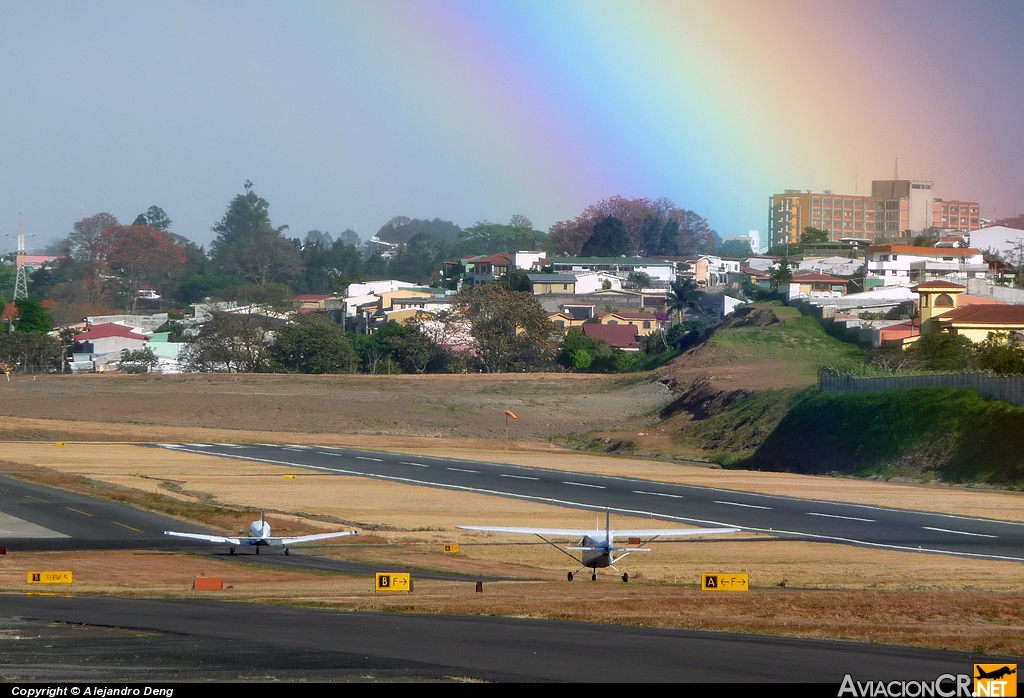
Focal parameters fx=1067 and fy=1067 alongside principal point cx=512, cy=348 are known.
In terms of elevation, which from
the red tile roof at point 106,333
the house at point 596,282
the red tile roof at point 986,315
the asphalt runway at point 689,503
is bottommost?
the asphalt runway at point 689,503

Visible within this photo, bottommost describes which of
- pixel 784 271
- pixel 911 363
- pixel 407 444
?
pixel 407 444

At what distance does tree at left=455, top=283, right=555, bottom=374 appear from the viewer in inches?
4444

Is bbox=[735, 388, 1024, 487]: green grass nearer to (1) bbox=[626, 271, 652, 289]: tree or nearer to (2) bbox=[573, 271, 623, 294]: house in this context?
(2) bbox=[573, 271, 623, 294]: house

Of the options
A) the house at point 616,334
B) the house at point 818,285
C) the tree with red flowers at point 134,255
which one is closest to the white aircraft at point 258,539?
the house at point 616,334

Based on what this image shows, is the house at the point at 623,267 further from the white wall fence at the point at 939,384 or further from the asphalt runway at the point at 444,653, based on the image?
the asphalt runway at the point at 444,653

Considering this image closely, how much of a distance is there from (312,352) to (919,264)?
7725 centimetres

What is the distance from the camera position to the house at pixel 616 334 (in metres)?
124

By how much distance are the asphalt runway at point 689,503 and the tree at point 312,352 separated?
1707 inches

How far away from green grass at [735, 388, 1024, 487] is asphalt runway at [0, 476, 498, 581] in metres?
32.9

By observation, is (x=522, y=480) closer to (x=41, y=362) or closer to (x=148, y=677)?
(x=148, y=677)

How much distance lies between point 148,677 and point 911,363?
73.8 m

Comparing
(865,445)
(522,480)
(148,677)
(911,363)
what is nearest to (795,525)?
(522,480)

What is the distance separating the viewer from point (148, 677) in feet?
42.0

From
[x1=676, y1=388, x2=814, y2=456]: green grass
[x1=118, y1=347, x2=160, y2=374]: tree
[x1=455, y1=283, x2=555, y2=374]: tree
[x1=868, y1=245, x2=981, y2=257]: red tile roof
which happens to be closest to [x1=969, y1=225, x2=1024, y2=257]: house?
[x1=868, y1=245, x2=981, y2=257]: red tile roof
